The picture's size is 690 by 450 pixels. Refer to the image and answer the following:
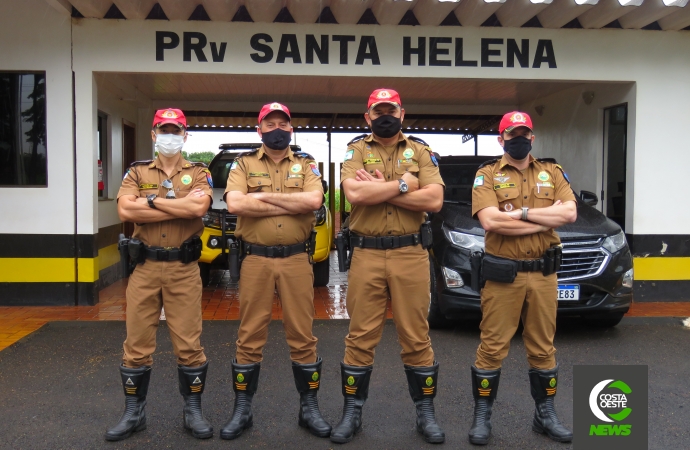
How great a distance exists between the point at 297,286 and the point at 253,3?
3.96m

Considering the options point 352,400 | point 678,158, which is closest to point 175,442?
point 352,400

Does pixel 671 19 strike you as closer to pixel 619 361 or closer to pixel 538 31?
pixel 538 31

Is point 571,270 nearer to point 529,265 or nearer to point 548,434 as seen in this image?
point 529,265

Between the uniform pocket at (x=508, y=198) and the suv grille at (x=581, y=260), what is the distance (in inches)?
80.5

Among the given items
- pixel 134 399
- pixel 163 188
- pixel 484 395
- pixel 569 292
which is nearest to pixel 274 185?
pixel 163 188

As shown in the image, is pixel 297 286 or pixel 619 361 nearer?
pixel 297 286

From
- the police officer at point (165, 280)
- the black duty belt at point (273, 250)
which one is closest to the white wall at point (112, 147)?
the police officer at point (165, 280)

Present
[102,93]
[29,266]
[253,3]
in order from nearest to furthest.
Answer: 1. [253,3]
2. [29,266]
3. [102,93]

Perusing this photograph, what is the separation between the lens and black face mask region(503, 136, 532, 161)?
385cm

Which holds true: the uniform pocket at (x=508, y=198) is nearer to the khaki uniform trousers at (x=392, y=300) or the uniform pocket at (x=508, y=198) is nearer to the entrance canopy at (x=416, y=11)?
the khaki uniform trousers at (x=392, y=300)

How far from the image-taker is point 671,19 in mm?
7242

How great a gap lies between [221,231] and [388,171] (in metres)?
3.92

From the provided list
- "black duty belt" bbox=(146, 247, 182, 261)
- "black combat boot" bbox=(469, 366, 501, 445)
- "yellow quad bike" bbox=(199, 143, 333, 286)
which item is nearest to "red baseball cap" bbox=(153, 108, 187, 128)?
"black duty belt" bbox=(146, 247, 182, 261)

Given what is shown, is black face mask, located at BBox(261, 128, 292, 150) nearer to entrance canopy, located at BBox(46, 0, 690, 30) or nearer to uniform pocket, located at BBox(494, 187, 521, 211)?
uniform pocket, located at BBox(494, 187, 521, 211)
